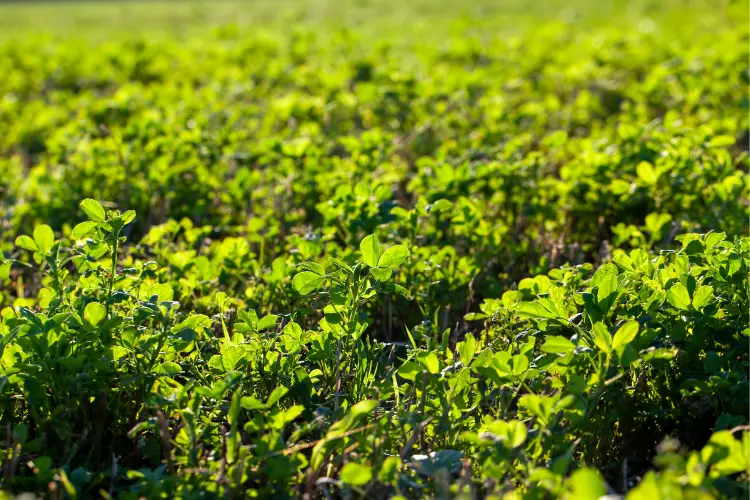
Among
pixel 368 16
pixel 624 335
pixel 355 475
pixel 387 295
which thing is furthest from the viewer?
pixel 368 16

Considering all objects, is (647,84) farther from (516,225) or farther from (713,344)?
(713,344)

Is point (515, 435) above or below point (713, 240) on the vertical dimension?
below

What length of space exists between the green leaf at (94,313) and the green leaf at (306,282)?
1.77ft

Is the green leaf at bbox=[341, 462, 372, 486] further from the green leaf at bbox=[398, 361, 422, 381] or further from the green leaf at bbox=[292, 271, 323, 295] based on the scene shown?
the green leaf at bbox=[292, 271, 323, 295]

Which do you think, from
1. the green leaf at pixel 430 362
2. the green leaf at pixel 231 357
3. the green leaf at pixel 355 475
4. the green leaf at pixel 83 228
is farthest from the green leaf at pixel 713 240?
the green leaf at pixel 83 228

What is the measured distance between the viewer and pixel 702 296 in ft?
6.77

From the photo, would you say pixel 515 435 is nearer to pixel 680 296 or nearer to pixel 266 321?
pixel 680 296

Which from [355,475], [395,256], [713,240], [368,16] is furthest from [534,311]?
[368,16]

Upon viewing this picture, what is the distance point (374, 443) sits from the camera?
6.25ft

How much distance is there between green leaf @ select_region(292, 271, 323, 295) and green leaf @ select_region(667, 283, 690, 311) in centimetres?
98

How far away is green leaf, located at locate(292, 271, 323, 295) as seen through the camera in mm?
2250

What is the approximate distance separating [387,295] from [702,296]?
1.19m

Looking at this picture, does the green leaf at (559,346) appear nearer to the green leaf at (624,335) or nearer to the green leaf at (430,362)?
the green leaf at (624,335)

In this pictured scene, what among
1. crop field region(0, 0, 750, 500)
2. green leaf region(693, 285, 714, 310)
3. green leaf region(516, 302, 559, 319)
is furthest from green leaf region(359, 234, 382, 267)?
green leaf region(693, 285, 714, 310)
